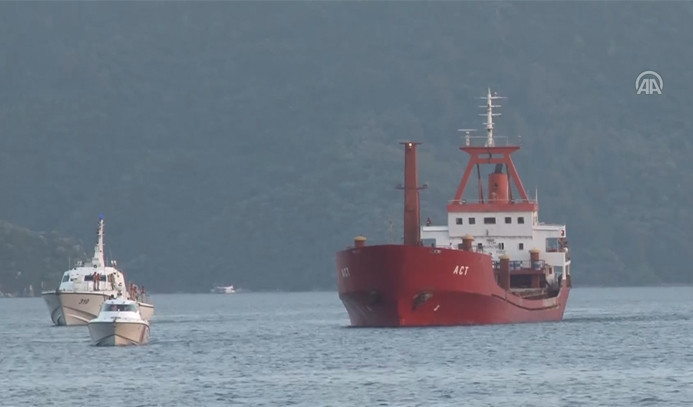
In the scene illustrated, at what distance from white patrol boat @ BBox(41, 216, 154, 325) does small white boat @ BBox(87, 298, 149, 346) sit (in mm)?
29773

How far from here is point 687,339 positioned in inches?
4688

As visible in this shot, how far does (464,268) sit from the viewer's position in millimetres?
119875

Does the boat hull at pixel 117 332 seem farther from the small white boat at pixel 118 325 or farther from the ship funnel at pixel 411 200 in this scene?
the ship funnel at pixel 411 200

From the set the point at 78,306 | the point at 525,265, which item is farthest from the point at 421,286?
the point at 78,306

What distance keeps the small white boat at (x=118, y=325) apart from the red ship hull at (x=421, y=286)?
1377cm

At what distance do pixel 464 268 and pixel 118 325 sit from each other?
20.1 meters

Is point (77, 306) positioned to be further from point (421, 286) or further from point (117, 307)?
point (421, 286)

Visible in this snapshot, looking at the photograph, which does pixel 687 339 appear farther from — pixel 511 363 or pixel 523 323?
pixel 511 363

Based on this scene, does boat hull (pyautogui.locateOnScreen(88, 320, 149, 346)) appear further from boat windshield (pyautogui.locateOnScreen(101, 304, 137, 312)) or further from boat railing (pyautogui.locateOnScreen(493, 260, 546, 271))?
boat railing (pyautogui.locateOnScreen(493, 260, 546, 271))

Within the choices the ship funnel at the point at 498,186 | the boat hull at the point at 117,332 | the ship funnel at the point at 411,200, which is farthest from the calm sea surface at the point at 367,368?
the ship funnel at the point at 498,186

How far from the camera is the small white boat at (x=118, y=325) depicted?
112625 millimetres

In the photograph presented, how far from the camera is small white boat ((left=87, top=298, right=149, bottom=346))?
4434 inches

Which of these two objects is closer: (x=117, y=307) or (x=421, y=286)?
(x=117, y=307)

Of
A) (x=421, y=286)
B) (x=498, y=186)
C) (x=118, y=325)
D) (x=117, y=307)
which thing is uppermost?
(x=498, y=186)
